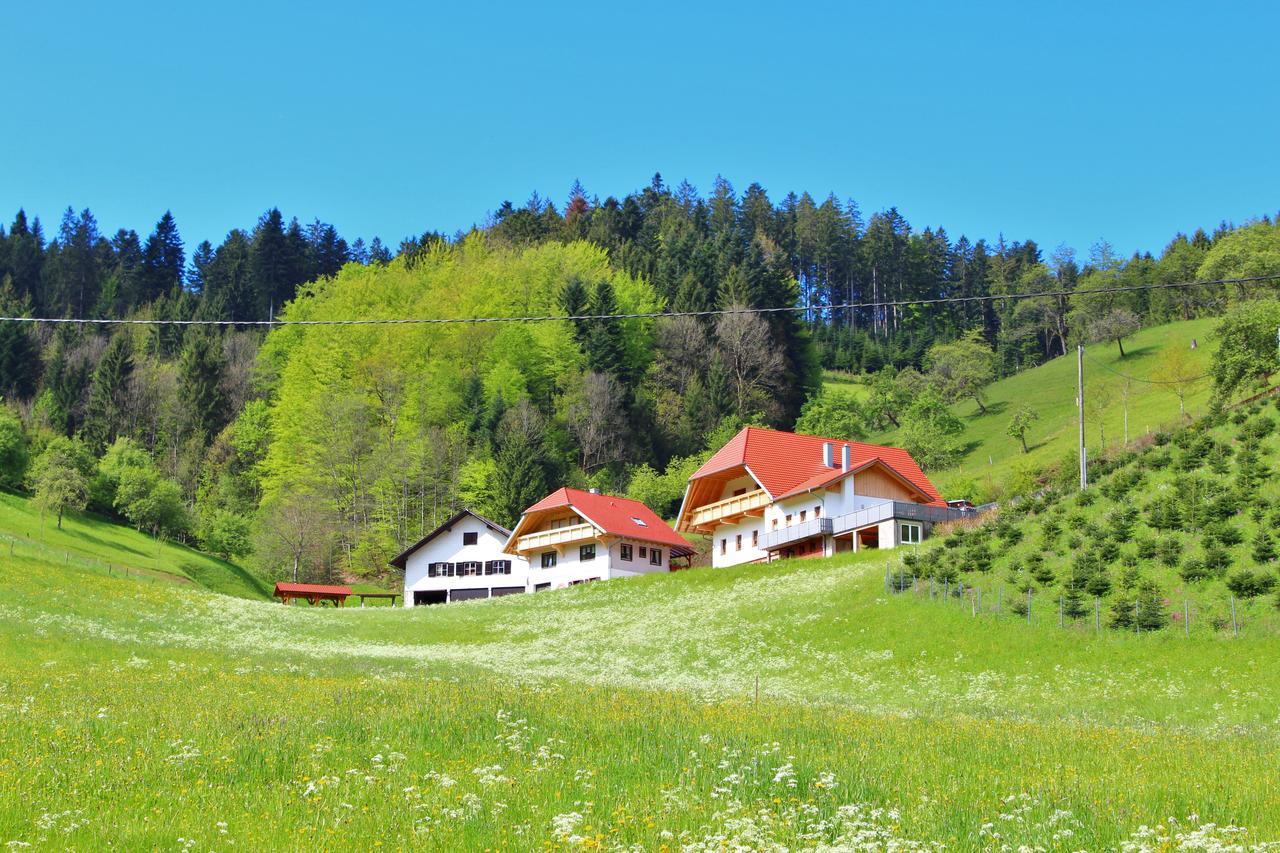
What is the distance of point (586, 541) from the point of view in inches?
3243

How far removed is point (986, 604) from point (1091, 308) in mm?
118314

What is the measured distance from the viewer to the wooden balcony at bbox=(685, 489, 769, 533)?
74938 millimetres

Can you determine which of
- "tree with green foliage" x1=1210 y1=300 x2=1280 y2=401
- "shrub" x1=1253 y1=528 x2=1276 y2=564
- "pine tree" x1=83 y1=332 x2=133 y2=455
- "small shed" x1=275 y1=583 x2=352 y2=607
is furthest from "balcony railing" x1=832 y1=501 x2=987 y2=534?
"pine tree" x1=83 y1=332 x2=133 y2=455

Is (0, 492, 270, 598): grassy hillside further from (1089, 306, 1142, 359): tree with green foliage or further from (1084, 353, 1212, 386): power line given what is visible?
(1089, 306, 1142, 359): tree with green foliage

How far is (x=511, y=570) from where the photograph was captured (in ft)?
290

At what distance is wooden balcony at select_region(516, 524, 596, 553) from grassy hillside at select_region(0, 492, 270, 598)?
19.5m

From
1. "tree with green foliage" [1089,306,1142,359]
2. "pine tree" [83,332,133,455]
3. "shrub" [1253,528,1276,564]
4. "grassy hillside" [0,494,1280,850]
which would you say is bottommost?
"grassy hillside" [0,494,1280,850]

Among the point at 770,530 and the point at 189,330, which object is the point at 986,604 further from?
the point at 189,330

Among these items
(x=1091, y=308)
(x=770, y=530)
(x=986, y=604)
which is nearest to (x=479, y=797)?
(x=986, y=604)

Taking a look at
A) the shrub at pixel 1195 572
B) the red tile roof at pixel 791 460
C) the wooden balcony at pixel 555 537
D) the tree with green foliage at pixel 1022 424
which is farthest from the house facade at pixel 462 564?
the shrub at pixel 1195 572

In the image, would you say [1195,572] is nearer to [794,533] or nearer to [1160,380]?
[794,533]

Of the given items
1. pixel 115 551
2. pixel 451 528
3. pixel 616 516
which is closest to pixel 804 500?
pixel 616 516

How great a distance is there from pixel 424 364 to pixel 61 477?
138 feet

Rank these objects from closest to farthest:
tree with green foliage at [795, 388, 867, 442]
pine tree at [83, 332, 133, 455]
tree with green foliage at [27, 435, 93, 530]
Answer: tree with green foliage at [27, 435, 93, 530], tree with green foliage at [795, 388, 867, 442], pine tree at [83, 332, 133, 455]
